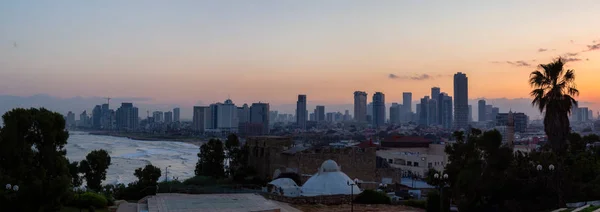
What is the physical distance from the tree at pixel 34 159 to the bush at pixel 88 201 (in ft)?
6.49

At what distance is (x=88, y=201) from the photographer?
1969cm

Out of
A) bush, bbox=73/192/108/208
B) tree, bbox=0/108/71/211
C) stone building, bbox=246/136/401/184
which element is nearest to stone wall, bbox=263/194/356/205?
bush, bbox=73/192/108/208

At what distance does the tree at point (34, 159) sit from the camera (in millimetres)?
16344

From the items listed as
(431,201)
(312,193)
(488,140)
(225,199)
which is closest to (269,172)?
(312,193)

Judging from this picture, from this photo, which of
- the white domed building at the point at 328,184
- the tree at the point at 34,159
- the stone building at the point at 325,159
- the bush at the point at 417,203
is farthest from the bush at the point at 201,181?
the tree at the point at 34,159

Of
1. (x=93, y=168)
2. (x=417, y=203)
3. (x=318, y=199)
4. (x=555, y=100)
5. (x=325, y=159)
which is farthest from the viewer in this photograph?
(x=325, y=159)

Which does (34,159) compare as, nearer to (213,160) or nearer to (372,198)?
(372,198)

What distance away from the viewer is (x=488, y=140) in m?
17.7

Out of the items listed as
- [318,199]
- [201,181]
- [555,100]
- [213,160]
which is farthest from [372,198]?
[213,160]

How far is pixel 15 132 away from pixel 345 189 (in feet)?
50.3

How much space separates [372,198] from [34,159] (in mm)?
13430

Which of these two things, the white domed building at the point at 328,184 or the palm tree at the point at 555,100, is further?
the white domed building at the point at 328,184

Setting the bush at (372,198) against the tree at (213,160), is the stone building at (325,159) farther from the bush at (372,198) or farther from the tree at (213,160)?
the bush at (372,198)

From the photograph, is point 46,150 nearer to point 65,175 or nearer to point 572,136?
point 65,175
